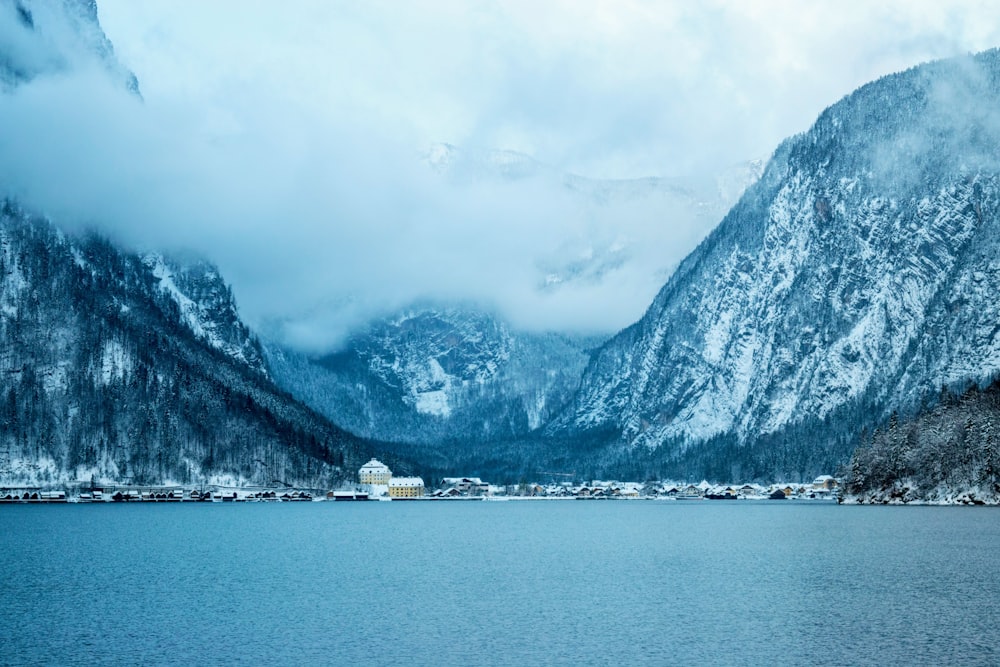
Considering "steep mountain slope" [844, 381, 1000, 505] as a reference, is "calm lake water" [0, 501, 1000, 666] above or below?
below

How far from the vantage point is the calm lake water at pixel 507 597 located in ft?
179

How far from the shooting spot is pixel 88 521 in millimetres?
152250

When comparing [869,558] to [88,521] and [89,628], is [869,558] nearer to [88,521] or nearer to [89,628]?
[89,628]

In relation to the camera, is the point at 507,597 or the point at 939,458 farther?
the point at 939,458

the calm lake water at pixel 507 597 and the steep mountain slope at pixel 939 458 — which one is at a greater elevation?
the steep mountain slope at pixel 939 458

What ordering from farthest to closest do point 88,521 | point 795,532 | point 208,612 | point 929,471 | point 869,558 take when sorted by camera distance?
point 929,471
point 88,521
point 795,532
point 869,558
point 208,612

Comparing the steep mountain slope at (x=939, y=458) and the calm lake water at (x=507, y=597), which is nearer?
the calm lake water at (x=507, y=597)

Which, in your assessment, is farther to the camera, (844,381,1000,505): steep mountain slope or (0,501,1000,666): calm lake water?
(844,381,1000,505): steep mountain slope

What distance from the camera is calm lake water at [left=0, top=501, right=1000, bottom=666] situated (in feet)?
179

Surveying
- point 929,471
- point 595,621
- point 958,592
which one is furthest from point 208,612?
point 929,471

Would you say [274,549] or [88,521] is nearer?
[274,549]

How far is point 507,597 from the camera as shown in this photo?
7219cm

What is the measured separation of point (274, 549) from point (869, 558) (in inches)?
2060

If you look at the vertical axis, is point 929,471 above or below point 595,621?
above
